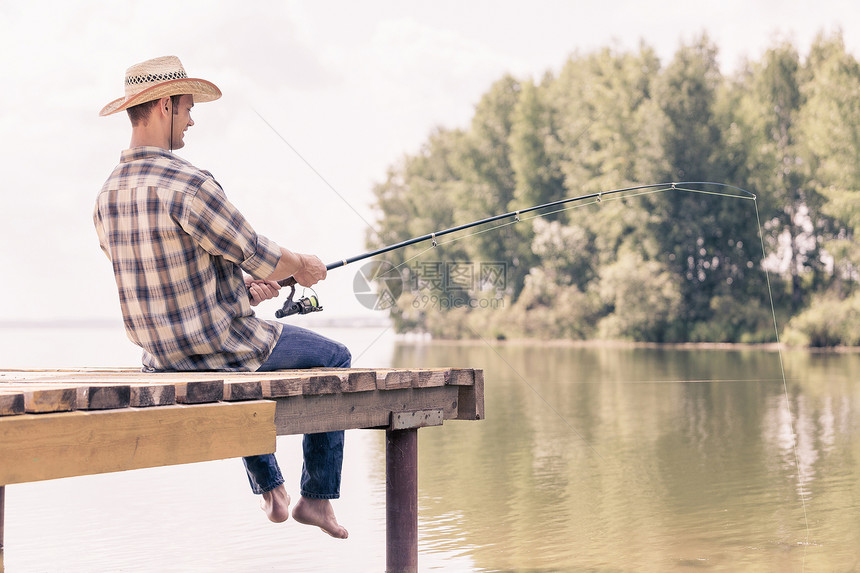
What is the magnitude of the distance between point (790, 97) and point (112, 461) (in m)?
30.5

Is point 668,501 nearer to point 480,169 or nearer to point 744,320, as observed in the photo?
point 744,320

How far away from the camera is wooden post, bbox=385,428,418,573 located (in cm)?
356

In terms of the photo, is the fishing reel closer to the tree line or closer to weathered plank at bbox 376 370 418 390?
weathered plank at bbox 376 370 418 390

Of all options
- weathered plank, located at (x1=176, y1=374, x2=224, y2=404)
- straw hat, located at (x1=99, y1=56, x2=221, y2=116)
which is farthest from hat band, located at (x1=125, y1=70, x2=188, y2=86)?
weathered plank, located at (x1=176, y1=374, x2=224, y2=404)

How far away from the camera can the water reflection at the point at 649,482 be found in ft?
15.5

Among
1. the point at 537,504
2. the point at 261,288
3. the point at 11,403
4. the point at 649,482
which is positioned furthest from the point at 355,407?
the point at 649,482

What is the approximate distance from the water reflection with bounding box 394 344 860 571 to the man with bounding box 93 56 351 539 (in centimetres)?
180

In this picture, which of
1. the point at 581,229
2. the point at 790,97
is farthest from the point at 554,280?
the point at 790,97

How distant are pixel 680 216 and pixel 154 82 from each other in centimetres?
2871

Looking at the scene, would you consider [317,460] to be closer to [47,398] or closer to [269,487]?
[269,487]

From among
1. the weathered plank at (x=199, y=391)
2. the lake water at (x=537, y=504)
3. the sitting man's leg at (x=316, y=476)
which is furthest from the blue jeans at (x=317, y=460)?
the lake water at (x=537, y=504)

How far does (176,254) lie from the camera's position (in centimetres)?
302

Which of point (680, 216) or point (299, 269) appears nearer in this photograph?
point (299, 269)

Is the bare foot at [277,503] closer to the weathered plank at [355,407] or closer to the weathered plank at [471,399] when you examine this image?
the weathered plank at [355,407]
